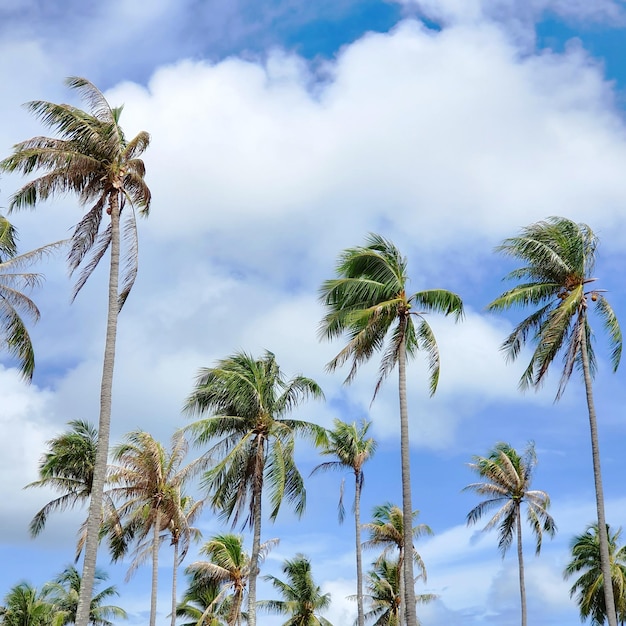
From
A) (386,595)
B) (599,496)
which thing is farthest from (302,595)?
(599,496)

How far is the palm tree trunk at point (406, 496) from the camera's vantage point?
87.7 feet

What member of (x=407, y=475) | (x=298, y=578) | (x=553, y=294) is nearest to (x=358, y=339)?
(x=407, y=475)

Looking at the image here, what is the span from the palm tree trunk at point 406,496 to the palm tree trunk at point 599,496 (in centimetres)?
622

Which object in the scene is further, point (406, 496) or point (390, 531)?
point (390, 531)

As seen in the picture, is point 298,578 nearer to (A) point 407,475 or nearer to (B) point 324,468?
(B) point 324,468

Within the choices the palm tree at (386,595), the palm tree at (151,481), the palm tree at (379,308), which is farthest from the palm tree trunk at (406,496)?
the palm tree at (386,595)

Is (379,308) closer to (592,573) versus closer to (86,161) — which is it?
(86,161)

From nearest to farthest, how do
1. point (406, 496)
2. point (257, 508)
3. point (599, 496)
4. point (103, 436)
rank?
point (103, 436) < point (406, 496) < point (599, 496) < point (257, 508)

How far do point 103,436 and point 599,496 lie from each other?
Result: 1660 cm

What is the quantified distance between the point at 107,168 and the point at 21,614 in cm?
2826

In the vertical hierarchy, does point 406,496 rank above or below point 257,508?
below

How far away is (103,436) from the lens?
22344 mm

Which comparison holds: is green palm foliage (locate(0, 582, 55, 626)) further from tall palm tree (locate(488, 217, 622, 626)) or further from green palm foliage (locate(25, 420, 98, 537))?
tall palm tree (locate(488, 217, 622, 626))

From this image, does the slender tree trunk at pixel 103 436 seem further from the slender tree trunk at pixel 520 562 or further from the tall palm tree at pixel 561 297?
the slender tree trunk at pixel 520 562
